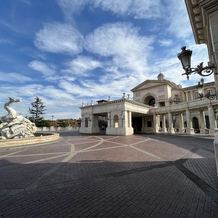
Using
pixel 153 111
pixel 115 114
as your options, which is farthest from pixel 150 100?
pixel 115 114

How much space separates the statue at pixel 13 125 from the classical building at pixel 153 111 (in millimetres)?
14932

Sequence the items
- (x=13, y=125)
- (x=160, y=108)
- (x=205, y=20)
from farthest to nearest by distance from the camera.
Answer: (x=160, y=108) < (x=13, y=125) < (x=205, y=20)

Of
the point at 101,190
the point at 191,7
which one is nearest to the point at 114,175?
the point at 101,190

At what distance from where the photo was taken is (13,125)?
14.6 meters

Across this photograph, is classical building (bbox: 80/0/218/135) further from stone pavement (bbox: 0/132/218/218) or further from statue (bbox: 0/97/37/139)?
statue (bbox: 0/97/37/139)

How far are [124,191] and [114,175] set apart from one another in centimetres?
129

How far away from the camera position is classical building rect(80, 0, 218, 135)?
15.7 ft

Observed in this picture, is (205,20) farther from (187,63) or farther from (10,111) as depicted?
(10,111)

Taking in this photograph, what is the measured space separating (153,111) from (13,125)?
27.1m

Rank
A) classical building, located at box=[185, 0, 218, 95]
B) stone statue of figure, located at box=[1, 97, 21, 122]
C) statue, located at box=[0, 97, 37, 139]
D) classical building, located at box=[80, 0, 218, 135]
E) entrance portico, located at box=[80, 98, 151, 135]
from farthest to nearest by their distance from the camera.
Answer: entrance portico, located at box=[80, 98, 151, 135] < stone statue of figure, located at box=[1, 97, 21, 122] < statue, located at box=[0, 97, 37, 139] < classical building, located at box=[80, 0, 218, 135] < classical building, located at box=[185, 0, 218, 95]

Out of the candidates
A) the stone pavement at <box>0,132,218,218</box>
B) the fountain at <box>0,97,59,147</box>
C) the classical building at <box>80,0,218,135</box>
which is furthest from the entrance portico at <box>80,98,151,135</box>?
the stone pavement at <box>0,132,218,218</box>

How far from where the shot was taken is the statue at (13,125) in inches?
555

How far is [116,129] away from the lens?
981 inches

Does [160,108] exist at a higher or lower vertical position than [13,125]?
higher
